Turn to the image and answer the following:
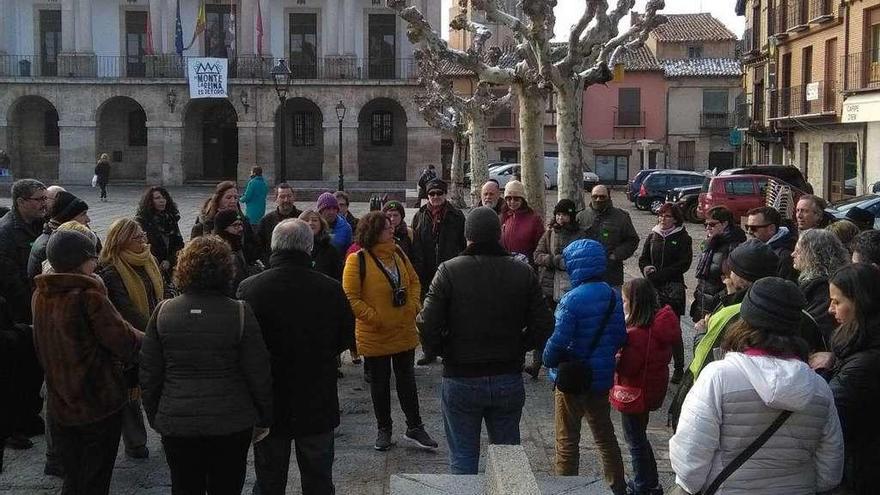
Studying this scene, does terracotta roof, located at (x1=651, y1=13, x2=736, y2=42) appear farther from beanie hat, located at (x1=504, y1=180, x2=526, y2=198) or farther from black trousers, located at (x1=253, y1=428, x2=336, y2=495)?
black trousers, located at (x1=253, y1=428, x2=336, y2=495)

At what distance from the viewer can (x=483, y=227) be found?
502 cm

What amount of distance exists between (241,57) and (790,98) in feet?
71.6

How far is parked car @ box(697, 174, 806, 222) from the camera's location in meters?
25.8

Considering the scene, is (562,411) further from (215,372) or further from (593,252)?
(215,372)

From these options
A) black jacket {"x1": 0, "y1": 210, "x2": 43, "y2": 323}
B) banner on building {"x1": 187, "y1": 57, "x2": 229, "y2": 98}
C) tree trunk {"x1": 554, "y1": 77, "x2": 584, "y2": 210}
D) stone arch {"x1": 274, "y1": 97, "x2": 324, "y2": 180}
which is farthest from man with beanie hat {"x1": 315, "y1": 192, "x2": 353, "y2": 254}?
stone arch {"x1": 274, "y1": 97, "x2": 324, "y2": 180}

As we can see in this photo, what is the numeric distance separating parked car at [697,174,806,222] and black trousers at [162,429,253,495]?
74.3 feet

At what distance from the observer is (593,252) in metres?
5.39

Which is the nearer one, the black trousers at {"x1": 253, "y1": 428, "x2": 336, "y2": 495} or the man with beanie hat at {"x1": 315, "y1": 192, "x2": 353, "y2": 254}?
the black trousers at {"x1": 253, "y1": 428, "x2": 336, "y2": 495}

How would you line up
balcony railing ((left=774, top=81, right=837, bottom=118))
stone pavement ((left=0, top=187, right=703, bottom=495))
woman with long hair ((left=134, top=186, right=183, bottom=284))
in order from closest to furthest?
stone pavement ((left=0, top=187, right=703, bottom=495)) → woman with long hair ((left=134, top=186, right=183, bottom=284)) → balcony railing ((left=774, top=81, right=837, bottom=118))

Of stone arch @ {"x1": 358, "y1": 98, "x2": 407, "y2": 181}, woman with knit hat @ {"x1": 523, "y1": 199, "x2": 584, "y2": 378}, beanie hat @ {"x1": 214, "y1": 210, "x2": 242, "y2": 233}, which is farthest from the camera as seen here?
stone arch @ {"x1": 358, "y1": 98, "x2": 407, "y2": 181}

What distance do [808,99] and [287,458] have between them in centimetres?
2984

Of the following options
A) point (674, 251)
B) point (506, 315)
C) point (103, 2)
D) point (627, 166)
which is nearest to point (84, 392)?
point (506, 315)

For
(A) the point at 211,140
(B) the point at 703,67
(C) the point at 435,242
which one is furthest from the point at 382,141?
(C) the point at 435,242

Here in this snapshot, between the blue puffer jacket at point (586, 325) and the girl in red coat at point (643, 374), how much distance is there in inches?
7.4
